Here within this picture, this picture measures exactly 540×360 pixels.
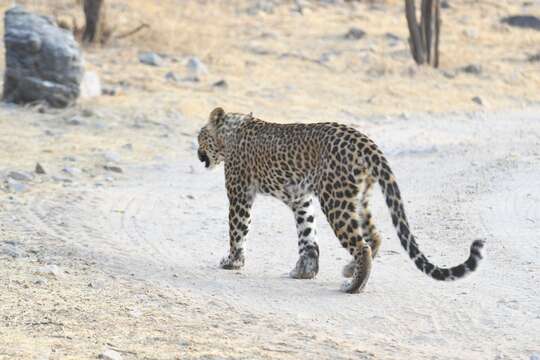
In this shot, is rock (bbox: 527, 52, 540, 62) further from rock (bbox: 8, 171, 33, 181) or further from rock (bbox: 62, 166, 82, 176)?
rock (bbox: 8, 171, 33, 181)

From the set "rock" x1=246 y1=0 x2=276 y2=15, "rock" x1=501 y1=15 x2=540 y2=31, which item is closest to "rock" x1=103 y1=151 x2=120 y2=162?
"rock" x1=246 y1=0 x2=276 y2=15

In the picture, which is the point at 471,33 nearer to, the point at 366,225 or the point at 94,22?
the point at 94,22

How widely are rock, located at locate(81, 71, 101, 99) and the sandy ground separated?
0.80 ft

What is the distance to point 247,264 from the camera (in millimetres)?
9297

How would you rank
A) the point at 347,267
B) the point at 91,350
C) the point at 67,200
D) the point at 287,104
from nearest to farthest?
the point at 91,350 < the point at 347,267 < the point at 67,200 < the point at 287,104

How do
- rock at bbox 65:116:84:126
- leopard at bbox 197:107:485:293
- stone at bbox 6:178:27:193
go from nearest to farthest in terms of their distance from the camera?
leopard at bbox 197:107:485:293 < stone at bbox 6:178:27:193 < rock at bbox 65:116:84:126

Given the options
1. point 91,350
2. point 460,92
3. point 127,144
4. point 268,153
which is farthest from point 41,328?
point 460,92

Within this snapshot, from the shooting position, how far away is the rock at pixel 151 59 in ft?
64.7

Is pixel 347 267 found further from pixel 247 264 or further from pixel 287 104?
pixel 287 104

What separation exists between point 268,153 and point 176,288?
133 cm

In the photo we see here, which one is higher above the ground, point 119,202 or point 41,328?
point 41,328

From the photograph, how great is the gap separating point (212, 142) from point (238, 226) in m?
1.05

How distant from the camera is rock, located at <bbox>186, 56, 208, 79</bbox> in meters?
19.1

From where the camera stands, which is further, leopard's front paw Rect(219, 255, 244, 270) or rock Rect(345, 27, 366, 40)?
rock Rect(345, 27, 366, 40)
